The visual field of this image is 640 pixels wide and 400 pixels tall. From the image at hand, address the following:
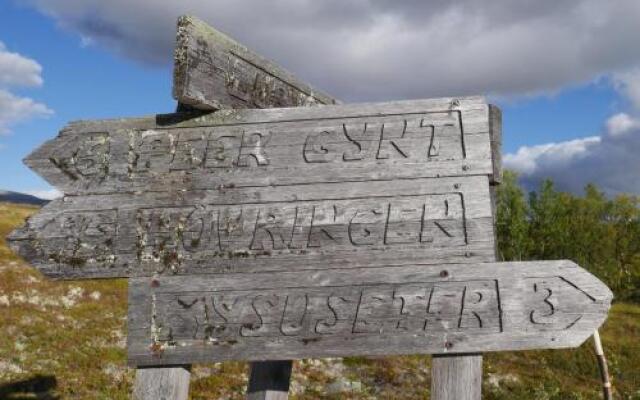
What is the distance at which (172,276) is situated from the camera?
4.60 m

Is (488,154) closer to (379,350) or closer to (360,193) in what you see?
(360,193)

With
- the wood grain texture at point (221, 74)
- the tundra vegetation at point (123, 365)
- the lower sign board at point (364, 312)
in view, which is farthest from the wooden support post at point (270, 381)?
the tundra vegetation at point (123, 365)

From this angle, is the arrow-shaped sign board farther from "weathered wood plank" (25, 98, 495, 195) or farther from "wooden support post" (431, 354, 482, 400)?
"wooden support post" (431, 354, 482, 400)

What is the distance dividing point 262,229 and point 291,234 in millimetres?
224

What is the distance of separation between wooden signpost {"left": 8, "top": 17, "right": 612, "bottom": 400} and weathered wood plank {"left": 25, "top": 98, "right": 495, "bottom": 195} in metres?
0.01

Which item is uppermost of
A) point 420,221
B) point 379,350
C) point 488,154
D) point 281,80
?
point 281,80

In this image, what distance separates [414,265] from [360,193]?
648 mm

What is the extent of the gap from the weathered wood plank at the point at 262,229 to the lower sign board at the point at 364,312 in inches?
4.5

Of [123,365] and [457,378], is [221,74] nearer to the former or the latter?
[457,378]

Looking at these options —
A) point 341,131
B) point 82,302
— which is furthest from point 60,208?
point 82,302

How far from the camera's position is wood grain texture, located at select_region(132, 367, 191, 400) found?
4578 mm

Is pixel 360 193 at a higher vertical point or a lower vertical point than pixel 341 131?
lower

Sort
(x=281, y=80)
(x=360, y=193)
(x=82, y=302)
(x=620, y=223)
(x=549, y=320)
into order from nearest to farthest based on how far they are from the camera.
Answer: (x=549, y=320)
(x=360, y=193)
(x=281, y=80)
(x=82, y=302)
(x=620, y=223)

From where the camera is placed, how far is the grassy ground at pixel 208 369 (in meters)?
13.0
